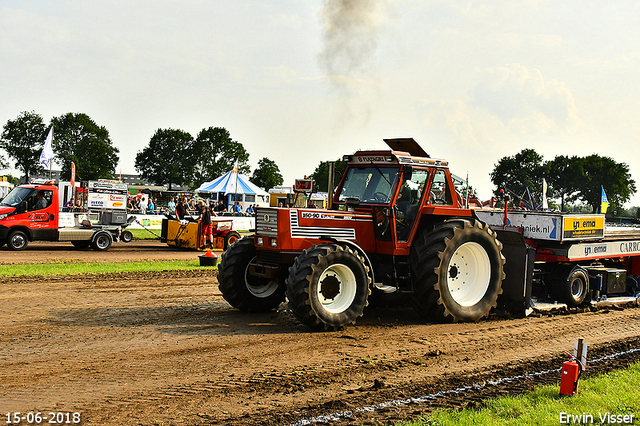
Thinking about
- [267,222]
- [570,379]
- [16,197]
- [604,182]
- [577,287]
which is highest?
[604,182]

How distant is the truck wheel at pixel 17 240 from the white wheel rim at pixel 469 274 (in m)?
15.2

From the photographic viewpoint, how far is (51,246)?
2066 cm

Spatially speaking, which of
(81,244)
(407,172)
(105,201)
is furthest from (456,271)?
(105,201)

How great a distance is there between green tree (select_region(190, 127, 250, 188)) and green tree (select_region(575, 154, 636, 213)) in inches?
1920

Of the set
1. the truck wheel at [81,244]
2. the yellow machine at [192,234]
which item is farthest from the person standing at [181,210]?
the truck wheel at [81,244]

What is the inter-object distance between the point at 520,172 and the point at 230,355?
3028 inches

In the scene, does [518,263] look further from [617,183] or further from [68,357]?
[617,183]

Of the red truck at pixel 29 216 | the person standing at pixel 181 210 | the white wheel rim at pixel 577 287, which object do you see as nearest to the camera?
the white wheel rim at pixel 577 287

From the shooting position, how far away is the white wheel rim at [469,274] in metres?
8.98

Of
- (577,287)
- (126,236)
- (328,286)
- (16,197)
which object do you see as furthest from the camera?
(126,236)

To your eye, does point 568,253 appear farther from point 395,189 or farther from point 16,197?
point 16,197

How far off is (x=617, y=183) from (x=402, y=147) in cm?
6853

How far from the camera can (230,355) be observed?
664cm

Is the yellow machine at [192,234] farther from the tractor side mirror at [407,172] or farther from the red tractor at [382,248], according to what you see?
the tractor side mirror at [407,172]
